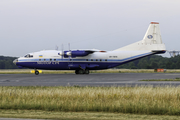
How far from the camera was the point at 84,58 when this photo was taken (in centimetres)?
5141

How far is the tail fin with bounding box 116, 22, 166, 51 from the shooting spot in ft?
176

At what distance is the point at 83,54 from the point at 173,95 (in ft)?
114

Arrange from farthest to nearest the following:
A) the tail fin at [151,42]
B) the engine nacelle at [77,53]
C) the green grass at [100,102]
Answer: the tail fin at [151,42] → the engine nacelle at [77,53] → the green grass at [100,102]

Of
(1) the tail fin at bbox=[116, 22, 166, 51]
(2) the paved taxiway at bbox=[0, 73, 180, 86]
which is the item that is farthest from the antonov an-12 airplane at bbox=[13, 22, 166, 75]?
(2) the paved taxiway at bbox=[0, 73, 180, 86]

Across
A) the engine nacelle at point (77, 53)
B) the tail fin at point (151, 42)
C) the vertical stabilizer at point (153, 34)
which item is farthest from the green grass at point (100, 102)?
the vertical stabilizer at point (153, 34)

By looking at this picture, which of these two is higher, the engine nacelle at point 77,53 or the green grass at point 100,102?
the engine nacelle at point 77,53

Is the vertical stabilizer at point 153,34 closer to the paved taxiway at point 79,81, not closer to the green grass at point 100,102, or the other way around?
the paved taxiway at point 79,81

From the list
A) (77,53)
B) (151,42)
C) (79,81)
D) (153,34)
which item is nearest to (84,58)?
(77,53)

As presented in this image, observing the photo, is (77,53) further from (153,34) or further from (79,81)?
(79,81)

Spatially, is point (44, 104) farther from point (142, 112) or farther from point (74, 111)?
point (142, 112)

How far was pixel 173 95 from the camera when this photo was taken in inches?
660

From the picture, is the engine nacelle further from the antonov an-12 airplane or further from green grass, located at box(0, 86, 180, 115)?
green grass, located at box(0, 86, 180, 115)

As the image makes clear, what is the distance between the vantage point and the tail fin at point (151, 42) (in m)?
53.6

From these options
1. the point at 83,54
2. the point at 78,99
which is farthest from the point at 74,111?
the point at 83,54
